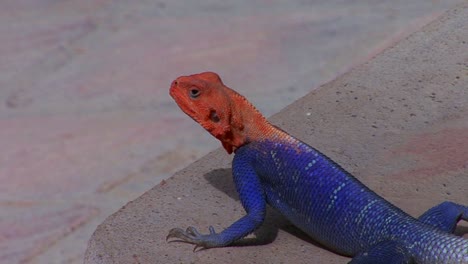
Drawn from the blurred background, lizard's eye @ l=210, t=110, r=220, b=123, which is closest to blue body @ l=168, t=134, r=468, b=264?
lizard's eye @ l=210, t=110, r=220, b=123

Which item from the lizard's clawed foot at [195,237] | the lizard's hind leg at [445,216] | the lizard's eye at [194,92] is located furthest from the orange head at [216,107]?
the lizard's hind leg at [445,216]

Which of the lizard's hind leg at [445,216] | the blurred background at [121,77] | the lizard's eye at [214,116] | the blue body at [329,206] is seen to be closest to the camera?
the blue body at [329,206]

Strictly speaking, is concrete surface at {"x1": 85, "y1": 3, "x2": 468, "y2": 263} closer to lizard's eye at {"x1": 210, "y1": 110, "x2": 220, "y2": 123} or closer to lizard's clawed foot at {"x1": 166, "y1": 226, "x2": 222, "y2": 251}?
lizard's clawed foot at {"x1": 166, "y1": 226, "x2": 222, "y2": 251}

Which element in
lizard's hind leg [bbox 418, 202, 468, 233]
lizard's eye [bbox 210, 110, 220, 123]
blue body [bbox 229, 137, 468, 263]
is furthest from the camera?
lizard's eye [bbox 210, 110, 220, 123]

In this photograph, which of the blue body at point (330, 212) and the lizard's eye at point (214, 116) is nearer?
the blue body at point (330, 212)

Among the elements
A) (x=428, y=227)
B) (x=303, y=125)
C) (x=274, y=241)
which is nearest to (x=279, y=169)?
(x=274, y=241)

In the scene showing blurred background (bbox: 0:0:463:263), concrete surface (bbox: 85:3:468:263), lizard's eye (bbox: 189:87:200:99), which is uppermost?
lizard's eye (bbox: 189:87:200:99)

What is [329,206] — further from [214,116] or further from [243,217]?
[214,116]

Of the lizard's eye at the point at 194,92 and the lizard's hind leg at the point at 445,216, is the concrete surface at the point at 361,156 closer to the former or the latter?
the lizard's hind leg at the point at 445,216
